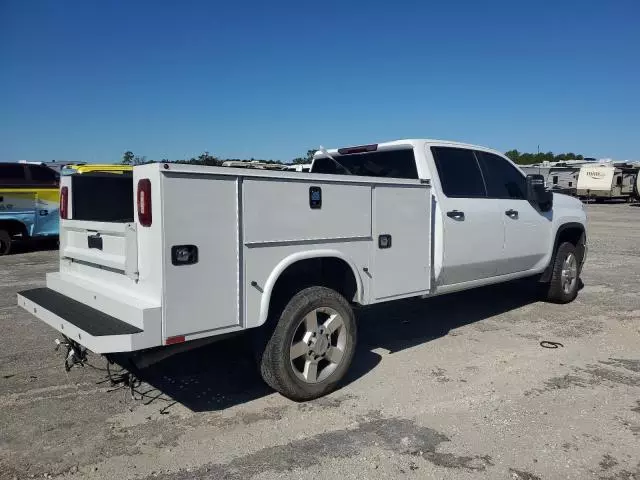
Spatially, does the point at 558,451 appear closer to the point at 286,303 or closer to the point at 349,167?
the point at 286,303

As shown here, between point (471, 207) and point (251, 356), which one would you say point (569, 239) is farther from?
point (251, 356)

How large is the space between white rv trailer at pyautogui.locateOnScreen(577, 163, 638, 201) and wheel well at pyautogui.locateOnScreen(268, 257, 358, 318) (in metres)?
35.7

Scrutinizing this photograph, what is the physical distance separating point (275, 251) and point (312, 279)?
0.65 metres

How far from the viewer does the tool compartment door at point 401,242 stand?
461 cm

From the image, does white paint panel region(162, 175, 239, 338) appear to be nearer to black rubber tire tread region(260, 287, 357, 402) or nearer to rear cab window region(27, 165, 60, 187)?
black rubber tire tread region(260, 287, 357, 402)

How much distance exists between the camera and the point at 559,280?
289 inches

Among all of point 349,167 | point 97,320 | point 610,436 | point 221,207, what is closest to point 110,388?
point 97,320

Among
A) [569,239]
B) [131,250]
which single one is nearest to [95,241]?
[131,250]

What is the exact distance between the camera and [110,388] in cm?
446

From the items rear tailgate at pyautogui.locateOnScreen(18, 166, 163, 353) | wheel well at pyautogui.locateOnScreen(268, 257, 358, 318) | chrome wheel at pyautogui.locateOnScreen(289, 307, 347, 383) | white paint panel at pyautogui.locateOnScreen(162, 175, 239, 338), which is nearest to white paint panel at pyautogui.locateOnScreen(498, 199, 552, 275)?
wheel well at pyautogui.locateOnScreen(268, 257, 358, 318)

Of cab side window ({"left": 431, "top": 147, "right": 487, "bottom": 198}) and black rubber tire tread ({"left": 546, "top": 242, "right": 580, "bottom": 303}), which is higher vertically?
cab side window ({"left": 431, "top": 147, "right": 487, "bottom": 198})

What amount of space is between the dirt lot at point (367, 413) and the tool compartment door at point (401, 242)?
31.0 inches

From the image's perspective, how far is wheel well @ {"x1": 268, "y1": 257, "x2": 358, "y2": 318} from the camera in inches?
163

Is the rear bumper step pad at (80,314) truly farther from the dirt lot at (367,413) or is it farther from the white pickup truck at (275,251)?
the dirt lot at (367,413)
